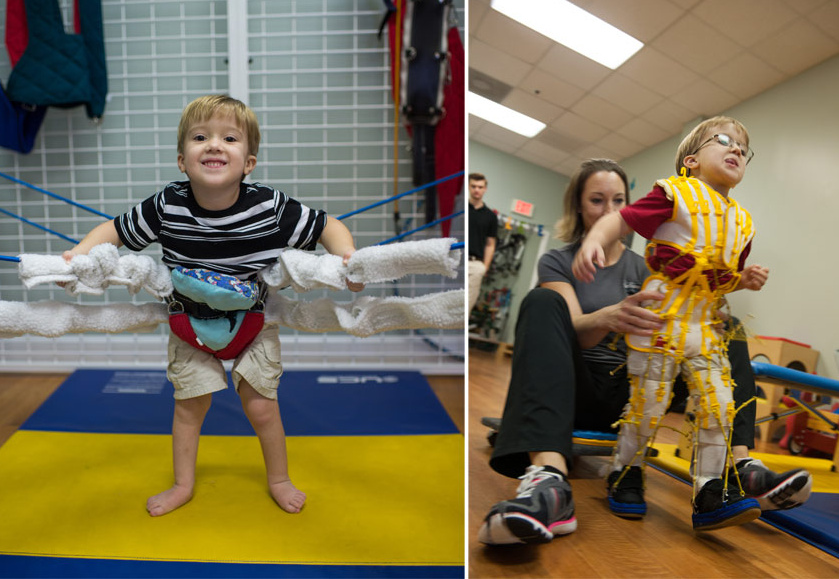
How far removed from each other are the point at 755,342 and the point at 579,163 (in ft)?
0.53

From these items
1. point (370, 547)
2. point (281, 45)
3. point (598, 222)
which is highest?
point (281, 45)

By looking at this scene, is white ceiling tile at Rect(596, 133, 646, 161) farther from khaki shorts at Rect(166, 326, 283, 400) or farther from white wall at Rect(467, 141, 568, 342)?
khaki shorts at Rect(166, 326, 283, 400)

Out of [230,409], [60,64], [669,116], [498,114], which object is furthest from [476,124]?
[60,64]

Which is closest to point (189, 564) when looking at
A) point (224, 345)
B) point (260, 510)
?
point (260, 510)

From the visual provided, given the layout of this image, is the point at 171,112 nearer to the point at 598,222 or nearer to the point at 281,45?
the point at 281,45

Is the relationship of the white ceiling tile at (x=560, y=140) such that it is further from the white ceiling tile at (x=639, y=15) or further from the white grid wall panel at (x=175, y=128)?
the white grid wall panel at (x=175, y=128)

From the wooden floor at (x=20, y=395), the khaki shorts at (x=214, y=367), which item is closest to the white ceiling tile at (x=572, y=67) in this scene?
the khaki shorts at (x=214, y=367)

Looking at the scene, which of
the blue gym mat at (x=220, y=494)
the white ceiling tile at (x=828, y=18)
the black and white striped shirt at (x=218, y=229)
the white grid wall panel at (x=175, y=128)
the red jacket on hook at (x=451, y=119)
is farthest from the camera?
the red jacket on hook at (x=451, y=119)

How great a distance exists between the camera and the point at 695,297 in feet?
1.18

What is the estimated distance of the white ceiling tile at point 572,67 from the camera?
12.6 inches

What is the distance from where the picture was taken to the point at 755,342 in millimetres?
318

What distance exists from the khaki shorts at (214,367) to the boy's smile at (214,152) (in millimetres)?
170

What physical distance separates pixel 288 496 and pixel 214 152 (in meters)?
0.37

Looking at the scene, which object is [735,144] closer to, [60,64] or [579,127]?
[579,127]
